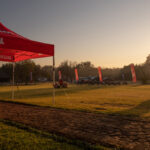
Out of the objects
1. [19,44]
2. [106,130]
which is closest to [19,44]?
[19,44]

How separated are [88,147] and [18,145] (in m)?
1.48

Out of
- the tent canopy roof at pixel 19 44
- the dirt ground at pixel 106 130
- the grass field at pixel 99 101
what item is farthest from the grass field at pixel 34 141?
the tent canopy roof at pixel 19 44

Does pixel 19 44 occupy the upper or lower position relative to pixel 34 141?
upper

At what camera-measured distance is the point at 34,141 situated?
3.52 metres

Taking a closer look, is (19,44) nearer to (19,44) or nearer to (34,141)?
(19,44)

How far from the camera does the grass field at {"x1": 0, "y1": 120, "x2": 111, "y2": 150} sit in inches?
127

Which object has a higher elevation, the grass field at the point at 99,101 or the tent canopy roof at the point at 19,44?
the tent canopy roof at the point at 19,44

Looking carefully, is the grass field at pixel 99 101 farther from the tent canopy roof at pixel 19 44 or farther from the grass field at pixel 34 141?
the grass field at pixel 34 141

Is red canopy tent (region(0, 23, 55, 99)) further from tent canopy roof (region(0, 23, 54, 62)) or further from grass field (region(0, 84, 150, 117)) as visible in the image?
grass field (region(0, 84, 150, 117))

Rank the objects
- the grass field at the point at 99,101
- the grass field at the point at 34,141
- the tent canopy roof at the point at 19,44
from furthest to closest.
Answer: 1. the grass field at the point at 99,101
2. the tent canopy roof at the point at 19,44
3. the grass field at the point at 34,141

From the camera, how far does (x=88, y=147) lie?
3.25 m

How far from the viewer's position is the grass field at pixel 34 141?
322 cm

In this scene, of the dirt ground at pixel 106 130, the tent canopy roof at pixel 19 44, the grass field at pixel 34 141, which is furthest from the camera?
the tent canopy roof at pixel 19 44

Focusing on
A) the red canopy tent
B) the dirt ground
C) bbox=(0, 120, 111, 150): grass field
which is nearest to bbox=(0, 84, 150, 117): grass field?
the dirt ground
